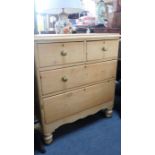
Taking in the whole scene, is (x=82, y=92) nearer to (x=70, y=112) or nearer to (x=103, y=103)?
(x=70, y=112)

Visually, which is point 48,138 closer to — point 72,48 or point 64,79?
point 64,79

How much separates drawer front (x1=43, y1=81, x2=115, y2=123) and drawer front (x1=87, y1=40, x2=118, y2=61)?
259mm

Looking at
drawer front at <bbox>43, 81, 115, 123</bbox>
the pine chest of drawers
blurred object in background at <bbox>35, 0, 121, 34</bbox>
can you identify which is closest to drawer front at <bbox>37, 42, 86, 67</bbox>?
the pine chest of drawers

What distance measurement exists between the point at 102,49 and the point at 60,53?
43cm

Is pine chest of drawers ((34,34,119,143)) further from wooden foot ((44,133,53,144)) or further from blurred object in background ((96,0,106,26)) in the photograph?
blurred object in background ((96,0,106,26))

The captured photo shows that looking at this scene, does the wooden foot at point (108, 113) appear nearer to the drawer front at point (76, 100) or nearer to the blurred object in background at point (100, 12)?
the drawer front at point (76, 100)

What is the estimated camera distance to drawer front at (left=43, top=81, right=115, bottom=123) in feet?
4.20

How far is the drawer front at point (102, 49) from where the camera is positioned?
1396 mm

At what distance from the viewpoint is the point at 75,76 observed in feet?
4.44

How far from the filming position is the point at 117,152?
4.18 feet

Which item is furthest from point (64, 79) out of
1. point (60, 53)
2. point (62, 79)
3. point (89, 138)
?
point (89, 138)
